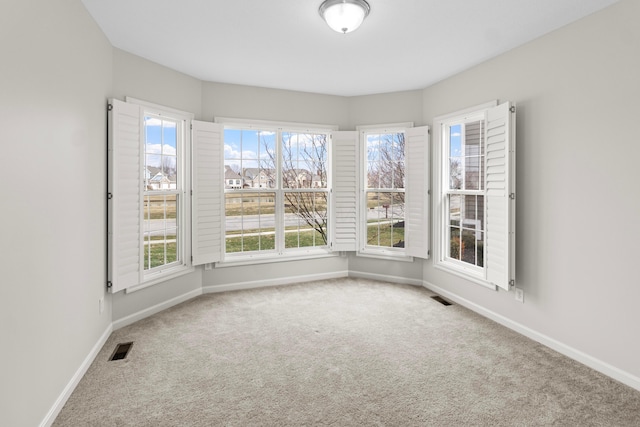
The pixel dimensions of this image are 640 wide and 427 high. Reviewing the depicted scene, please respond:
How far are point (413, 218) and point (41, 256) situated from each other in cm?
377

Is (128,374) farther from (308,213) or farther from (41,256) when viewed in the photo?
(308,213)

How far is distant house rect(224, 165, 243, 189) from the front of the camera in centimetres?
428

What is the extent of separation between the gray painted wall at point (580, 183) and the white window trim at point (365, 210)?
1.45 meters

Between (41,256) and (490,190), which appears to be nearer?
(41,256)

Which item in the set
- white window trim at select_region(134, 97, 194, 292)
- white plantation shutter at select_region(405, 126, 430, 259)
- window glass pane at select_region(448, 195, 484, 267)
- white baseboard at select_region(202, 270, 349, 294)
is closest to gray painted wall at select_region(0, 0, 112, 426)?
white window trim at select_region(134, 97, 194, 292)

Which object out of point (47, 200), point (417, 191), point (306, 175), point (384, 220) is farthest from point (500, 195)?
point (47, 200)

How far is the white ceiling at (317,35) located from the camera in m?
2.44

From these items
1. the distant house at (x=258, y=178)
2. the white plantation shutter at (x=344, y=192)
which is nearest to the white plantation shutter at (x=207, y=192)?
the distant house at (x=258, y=178)

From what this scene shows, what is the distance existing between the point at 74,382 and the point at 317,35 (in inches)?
126

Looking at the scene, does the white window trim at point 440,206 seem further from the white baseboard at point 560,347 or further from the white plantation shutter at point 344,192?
the white plantation shutter at point 344,192

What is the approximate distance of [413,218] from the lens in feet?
14.5

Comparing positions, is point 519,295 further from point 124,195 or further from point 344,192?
point 124,195

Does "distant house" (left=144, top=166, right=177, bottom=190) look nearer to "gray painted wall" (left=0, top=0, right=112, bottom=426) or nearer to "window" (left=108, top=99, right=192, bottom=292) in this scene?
"window" (left=108, top=99, right=192, bottom=292)

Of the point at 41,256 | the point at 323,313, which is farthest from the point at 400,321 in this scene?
the point at 41,256
